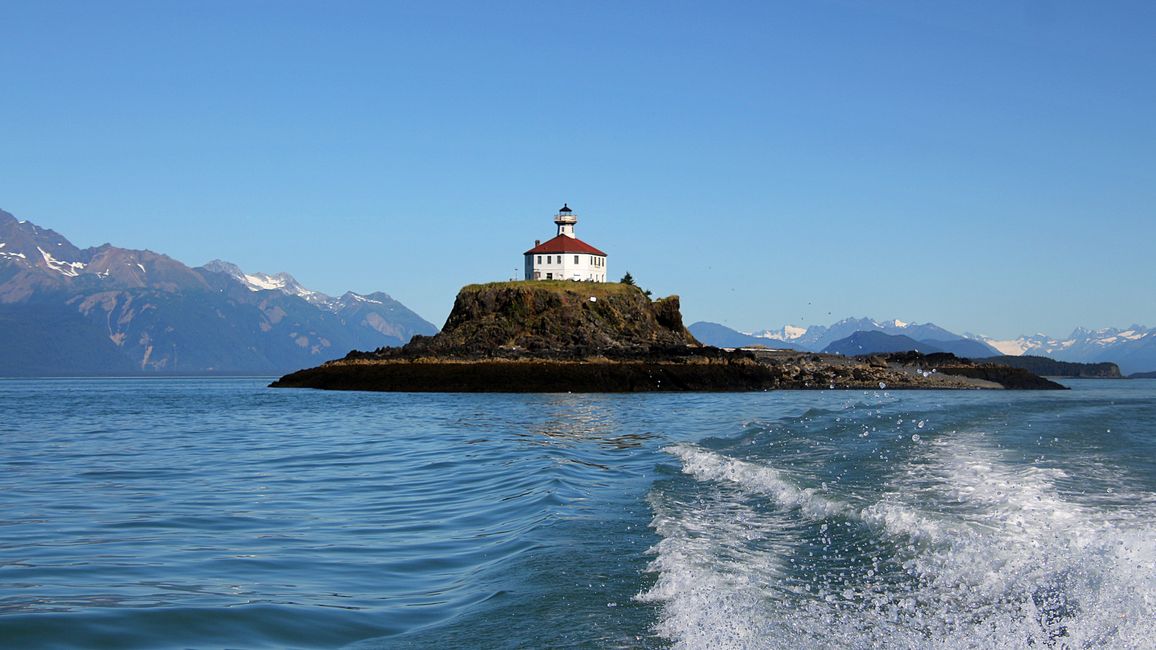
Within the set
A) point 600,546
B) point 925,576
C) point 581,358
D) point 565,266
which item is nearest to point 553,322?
point 581,358

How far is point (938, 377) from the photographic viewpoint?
285 feet

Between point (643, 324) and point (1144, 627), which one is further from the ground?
point (643, 324)

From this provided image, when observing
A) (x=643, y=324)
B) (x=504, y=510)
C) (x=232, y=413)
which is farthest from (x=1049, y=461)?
(x=643, y=324)

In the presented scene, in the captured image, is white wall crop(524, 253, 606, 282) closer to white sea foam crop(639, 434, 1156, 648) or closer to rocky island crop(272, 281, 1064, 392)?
rocky island crop(272, 281, 1064, 392)

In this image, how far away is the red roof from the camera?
4048 inches

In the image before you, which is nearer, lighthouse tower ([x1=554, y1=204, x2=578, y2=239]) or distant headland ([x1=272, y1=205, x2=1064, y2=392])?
distant headland ([x1=272, y1=205, x2=1064, y2=392])

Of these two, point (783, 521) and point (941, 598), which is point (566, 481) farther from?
point (941, 598)

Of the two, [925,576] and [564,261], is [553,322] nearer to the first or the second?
[564,261]

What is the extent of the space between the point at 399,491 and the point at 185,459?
818cm

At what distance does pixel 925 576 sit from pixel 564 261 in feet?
307

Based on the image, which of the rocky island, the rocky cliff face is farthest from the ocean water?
the rocky cliff face

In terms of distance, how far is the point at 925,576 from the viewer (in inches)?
373

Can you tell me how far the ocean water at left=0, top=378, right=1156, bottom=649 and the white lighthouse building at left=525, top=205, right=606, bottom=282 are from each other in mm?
78519

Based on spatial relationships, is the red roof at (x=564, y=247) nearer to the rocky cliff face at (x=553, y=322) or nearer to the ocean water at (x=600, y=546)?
the rocky cliff face at (x=553, y=322)
